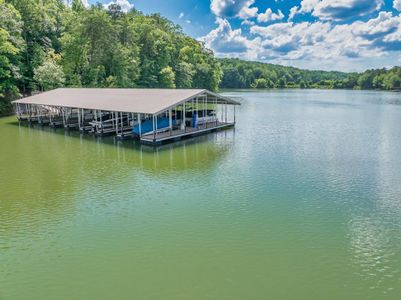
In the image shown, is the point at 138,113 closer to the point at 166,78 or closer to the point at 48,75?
the point at 48,75

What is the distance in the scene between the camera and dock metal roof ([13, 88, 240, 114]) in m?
21.6

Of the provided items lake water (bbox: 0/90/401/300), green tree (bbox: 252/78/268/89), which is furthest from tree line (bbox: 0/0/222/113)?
green tree (bbox: 252/78/268/89)

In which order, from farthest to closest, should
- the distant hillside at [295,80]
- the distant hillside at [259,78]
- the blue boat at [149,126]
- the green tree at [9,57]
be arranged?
the distant hillside at [259,78] → the distant hillside at [295,80] → the green tree at [9,57] → the blue boat at [149,126]

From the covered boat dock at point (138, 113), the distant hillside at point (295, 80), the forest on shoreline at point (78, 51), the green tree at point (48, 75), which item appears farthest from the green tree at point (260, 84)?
the covered boat dock at point (138, 113)

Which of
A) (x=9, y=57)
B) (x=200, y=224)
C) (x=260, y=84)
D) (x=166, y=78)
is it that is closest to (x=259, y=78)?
(x=260, y=84)

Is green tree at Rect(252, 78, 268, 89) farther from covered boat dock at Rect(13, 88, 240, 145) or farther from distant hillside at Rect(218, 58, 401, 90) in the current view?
covered boat dock at Rect(13, 88, 240, 145)

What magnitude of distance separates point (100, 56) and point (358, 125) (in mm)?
30667

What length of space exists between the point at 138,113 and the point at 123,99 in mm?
4457

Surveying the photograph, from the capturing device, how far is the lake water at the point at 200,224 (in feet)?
24.1

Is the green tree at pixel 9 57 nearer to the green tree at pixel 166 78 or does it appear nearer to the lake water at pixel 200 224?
the lake water at pixel 200 224

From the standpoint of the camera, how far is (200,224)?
1011 centimetres

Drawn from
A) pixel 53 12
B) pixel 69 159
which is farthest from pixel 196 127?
pixel 53 12

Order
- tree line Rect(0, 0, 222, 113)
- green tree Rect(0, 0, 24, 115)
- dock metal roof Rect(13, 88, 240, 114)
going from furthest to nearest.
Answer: tree line Rect(0, 0, 222, 113)
green tree Rect(0, 0, 24, 115)
dock metal roof Rect(13, 88, 240, 114)

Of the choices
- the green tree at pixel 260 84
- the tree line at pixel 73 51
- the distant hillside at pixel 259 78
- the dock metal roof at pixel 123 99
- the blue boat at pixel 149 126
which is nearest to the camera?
the dock metal roof at pixel 123 99
